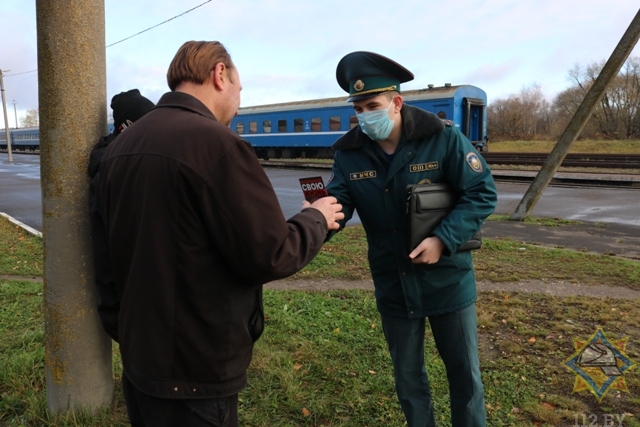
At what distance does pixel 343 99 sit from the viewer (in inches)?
1006

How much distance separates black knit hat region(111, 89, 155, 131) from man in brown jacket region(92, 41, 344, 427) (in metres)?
0.84

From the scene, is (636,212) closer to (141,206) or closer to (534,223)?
(534,223)

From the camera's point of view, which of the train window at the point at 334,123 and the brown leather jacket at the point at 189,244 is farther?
the train window at the point at 334,123

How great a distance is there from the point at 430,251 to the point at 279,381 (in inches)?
59.5

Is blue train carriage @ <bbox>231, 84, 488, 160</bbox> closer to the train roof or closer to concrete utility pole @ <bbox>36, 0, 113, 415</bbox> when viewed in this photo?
the train roof

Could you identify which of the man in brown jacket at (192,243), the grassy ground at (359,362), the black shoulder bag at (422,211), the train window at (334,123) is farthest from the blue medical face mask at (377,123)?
the train window at (334,123)

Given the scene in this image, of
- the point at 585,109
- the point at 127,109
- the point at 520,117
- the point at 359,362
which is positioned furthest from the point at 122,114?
the point at 520,117

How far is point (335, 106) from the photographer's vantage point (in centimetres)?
2539

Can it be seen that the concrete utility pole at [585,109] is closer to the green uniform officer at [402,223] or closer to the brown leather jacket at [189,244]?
the green uniform officer at [402,223]

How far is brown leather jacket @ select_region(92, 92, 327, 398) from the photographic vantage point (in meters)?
1.63

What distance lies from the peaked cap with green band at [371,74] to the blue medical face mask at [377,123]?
0.09 metres

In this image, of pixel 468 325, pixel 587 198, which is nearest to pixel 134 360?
pixel 468 325

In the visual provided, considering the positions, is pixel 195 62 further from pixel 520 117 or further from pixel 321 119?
pixel 520 117

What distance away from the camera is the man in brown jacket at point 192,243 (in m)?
1.63
